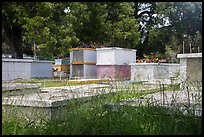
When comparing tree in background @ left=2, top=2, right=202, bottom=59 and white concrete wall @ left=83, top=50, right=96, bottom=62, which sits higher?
tree in background @ left=2, top=2, right=202, bottom=59

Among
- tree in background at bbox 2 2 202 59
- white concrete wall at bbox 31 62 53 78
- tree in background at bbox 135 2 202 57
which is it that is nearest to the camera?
white concrete wall at bbox 31 62 53 78

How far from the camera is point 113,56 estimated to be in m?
9.81

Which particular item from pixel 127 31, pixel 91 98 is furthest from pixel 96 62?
pixel 91 98

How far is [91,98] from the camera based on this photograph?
2943 mm

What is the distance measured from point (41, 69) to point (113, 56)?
119 inches

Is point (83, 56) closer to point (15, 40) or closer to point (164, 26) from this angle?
point (15, 40)

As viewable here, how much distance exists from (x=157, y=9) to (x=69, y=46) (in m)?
7.45

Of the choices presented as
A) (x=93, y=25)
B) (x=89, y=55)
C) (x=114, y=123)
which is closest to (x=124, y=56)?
(x=89, y=55)

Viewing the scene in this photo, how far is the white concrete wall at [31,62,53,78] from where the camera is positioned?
35.3 ft

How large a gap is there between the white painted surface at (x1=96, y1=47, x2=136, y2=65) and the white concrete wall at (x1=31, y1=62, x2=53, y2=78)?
2.21 m

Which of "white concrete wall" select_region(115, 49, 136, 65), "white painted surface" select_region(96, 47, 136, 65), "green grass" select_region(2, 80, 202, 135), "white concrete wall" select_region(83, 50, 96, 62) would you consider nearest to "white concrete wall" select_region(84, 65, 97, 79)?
"white concrete wall" select_region(83, 50, 96, 62)

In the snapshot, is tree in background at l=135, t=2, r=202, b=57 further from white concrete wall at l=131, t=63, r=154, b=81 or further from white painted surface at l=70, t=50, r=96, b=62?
white concrete wall at l=131, t=63, r=154, b=81

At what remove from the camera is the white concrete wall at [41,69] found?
10773 millimetres

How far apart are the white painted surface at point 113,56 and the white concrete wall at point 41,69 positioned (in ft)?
7.26
